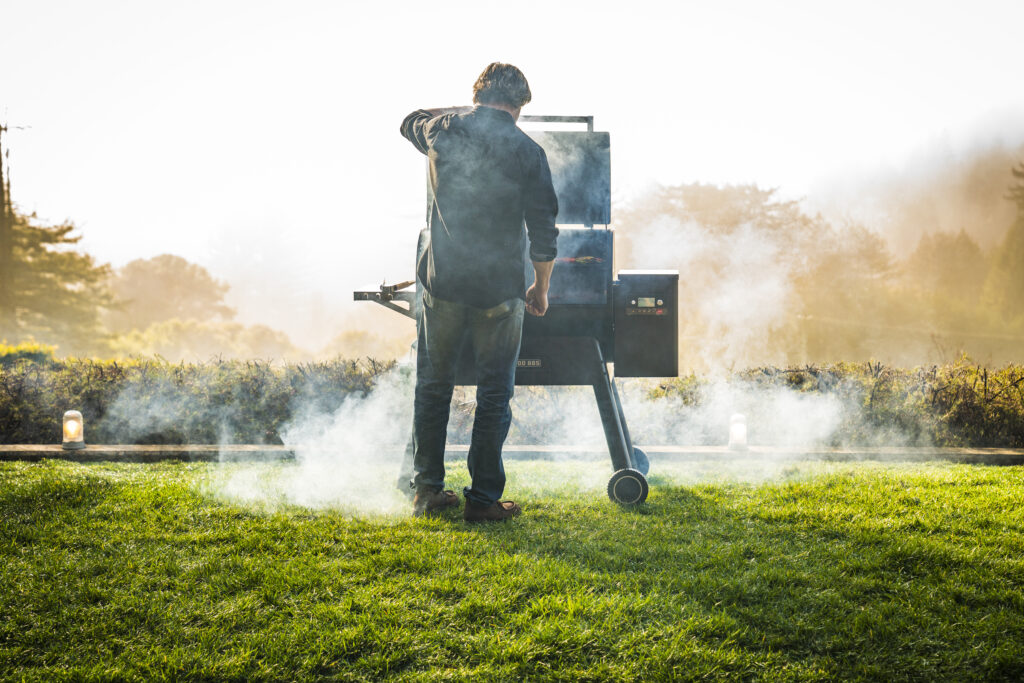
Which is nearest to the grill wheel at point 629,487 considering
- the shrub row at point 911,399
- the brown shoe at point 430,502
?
the brown shoe at point 430,502

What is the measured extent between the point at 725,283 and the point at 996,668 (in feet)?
36.6

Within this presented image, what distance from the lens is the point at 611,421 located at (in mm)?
3320

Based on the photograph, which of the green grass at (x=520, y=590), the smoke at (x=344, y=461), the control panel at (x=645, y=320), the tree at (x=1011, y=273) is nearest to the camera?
the green grass at (x=520, y=590)

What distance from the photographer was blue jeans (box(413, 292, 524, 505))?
111 inches

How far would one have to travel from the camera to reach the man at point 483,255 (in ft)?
8.93

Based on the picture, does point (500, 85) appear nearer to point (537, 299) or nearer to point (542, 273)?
point (542, 273)

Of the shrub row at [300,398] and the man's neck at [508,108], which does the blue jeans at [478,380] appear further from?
the shrub row at [300,398]

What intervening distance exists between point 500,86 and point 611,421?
158 centimetres

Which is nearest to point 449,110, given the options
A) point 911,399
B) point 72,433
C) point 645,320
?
point 645,320

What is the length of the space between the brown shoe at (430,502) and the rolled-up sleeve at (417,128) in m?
1.42

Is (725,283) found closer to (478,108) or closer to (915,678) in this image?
(478,108)

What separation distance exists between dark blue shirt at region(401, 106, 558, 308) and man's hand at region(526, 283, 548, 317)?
135 millimetres

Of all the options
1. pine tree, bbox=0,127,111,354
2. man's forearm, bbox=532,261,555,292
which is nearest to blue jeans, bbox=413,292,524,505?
man's forearm, bbox=532,261,555,292

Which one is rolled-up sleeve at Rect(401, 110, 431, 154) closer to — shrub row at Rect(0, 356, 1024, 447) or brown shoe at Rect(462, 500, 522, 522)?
brown shoe at Rect(462, 500, 522, 522)
